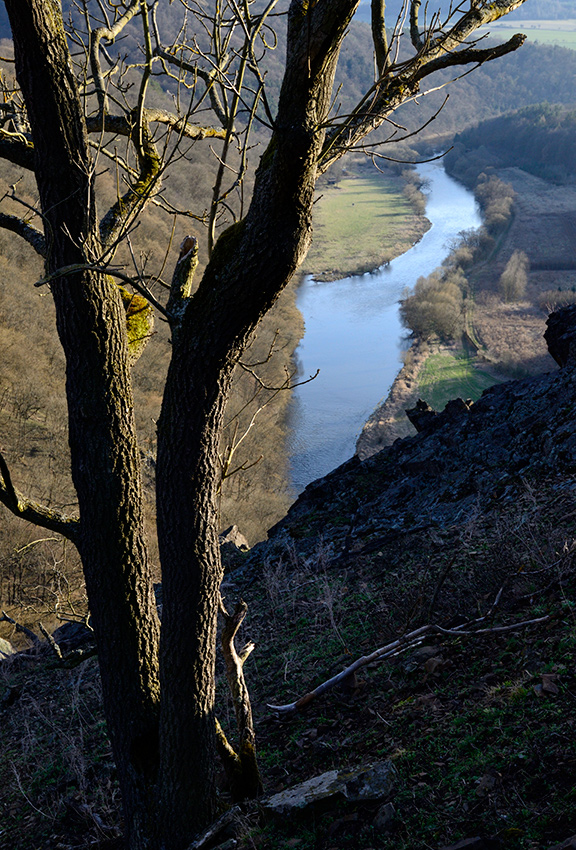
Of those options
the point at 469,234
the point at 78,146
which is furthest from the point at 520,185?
the point at 78,146

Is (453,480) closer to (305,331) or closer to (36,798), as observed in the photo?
(36,798)

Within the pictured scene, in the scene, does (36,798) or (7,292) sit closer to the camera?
(36,798)

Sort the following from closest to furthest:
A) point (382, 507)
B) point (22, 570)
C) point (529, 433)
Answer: point (529, 433)
point (382, 507)
point (22, 570)

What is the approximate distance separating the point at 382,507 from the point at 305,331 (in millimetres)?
27011

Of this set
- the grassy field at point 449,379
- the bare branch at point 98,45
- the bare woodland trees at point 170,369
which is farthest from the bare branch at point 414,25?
the grassy field at point 449,379

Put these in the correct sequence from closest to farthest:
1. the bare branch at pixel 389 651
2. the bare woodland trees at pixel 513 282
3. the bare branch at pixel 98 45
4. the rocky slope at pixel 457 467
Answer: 1. the bare branch at pixel 98 45
2. the bare branch at pixel 389 651
3. the rocky slope at pixel 457 467
4. the bare woodland trees at pixel 513 282

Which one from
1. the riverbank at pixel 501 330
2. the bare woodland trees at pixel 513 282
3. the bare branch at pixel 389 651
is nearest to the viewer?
the bare branch at pixel 389 651

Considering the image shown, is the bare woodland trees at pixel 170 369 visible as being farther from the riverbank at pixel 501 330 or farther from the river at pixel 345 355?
the river at pixel 345 355

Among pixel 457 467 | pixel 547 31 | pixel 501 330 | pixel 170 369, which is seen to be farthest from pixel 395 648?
pixel 547 31

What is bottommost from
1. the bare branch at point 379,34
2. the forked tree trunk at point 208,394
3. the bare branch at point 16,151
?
the forked tree trunk at point 208,394

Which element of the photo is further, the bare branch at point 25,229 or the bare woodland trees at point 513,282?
the bare woodland trees at point 513,282

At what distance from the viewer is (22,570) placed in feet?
43.7

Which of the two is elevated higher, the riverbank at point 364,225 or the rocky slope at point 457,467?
the riverbank at point 364,225

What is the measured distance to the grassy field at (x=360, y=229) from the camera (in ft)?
147
